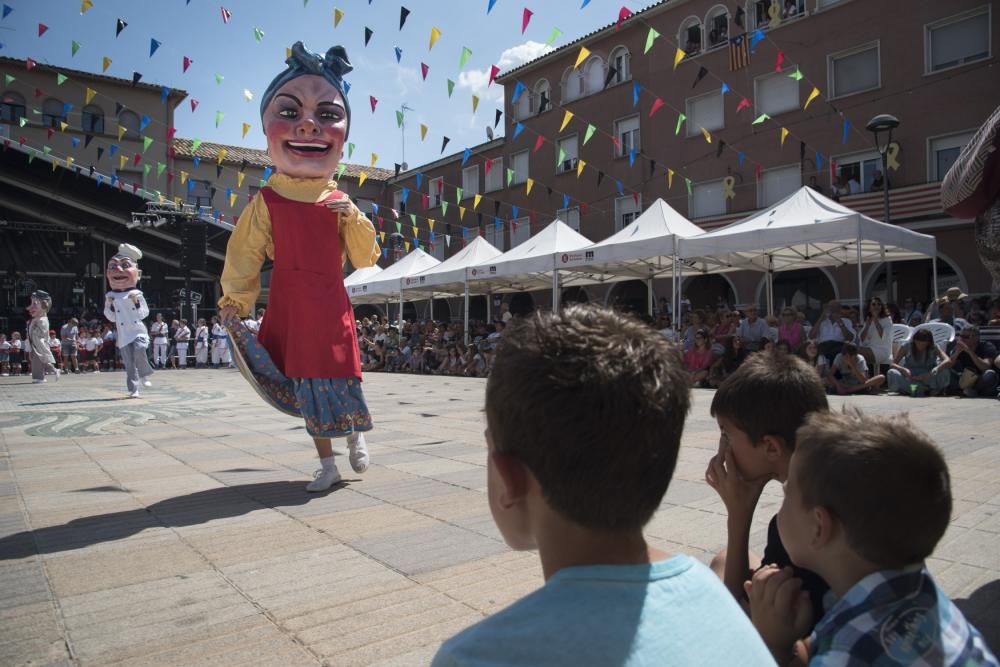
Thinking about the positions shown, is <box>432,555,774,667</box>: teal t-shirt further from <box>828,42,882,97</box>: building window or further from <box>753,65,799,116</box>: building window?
<box>753,65,799,116</box>: building window

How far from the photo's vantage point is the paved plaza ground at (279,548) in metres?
2.14

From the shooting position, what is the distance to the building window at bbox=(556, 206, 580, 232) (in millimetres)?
25702

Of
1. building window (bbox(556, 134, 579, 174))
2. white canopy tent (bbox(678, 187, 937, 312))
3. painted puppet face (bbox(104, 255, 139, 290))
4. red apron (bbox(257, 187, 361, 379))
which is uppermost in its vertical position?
building window (bbox(556, 134, 579, 174))

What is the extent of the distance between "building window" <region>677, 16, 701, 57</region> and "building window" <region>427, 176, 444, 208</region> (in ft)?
43.4

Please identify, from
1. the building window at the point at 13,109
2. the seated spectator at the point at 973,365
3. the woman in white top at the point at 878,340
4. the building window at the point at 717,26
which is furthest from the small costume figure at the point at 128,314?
the building window at the point at 13,109

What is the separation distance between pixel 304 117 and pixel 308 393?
5.77 ft

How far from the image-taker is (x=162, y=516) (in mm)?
3594

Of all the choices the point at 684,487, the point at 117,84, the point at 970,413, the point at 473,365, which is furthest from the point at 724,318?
the point at 117,84

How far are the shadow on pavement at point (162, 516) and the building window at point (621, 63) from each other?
72.7 ft

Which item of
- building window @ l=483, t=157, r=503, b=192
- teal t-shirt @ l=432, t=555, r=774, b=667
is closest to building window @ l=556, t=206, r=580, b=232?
building window @ l=483, t=157, r=503, b=192

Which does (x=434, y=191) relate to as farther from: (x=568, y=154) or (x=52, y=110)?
(x=52, y=110)

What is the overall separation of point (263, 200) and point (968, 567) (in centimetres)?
407

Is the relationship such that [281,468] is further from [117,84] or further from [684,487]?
[117,84]

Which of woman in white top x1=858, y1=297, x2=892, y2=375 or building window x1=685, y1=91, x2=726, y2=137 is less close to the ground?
building window x1=685, y1=91, x2=726, y2=137
